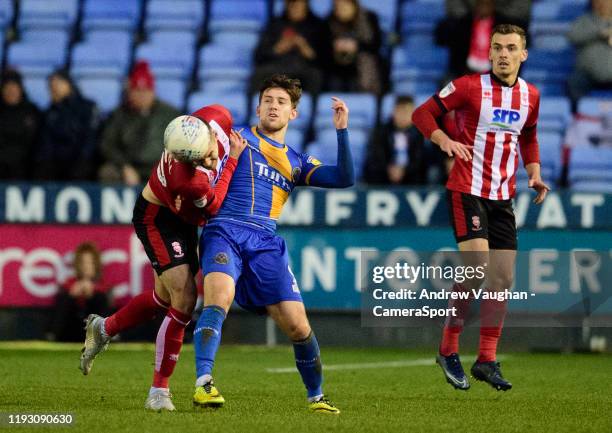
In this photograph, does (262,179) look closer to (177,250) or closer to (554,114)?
(177,250)

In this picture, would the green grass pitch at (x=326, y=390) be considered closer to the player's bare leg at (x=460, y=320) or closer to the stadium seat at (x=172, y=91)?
the player's bare leg at (x=460, y=320)

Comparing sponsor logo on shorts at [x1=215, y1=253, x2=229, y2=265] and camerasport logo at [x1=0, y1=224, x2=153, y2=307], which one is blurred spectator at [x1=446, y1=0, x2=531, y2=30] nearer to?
camerasport logo at [x1=0, y1=224, x2=153, y2=307]

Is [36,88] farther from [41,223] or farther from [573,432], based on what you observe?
[573,432]

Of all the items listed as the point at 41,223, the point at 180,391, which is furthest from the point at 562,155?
the point at 180,391

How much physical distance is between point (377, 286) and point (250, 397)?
4556mm

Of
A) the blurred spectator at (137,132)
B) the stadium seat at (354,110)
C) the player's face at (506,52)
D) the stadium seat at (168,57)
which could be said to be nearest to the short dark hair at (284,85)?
the player's face at (506,52)

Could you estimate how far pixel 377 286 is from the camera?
1286 cm

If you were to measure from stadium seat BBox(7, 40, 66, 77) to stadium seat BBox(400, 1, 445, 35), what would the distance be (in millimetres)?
4246

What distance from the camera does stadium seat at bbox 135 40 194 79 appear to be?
53.6 ft

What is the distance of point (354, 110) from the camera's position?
15188mm

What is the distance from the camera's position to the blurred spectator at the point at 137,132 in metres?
14.2

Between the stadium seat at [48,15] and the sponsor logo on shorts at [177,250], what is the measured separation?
9966mm

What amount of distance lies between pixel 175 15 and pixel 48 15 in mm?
1686

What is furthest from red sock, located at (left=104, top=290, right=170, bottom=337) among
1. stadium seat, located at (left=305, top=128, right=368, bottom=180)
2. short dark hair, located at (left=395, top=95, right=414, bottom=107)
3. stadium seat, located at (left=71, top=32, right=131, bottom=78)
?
stadium seat, located at (left=71, top=32, right=131, bottom=78)
